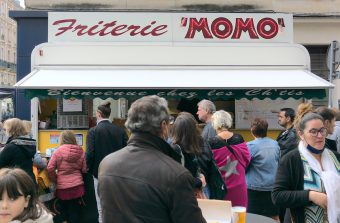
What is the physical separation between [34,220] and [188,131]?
78.4 inches

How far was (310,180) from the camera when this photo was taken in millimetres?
3322

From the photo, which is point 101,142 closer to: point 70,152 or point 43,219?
point 70,152

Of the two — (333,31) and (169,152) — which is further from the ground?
(333,31)

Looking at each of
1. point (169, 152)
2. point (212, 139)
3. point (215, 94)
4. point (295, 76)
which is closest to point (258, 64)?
point (295, 76)

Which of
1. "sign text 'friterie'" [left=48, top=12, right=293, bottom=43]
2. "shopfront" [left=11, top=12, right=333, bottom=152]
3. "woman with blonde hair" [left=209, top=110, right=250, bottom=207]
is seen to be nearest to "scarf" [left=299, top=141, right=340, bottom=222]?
"woman with blonde hair" [left=209, top=110, right=250, bottom=207]

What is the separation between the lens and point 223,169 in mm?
5168

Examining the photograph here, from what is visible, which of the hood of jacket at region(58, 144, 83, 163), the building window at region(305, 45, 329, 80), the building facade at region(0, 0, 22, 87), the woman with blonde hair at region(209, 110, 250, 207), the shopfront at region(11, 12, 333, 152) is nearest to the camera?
the woman with blonde hair at region(209, 110, 250, 207)

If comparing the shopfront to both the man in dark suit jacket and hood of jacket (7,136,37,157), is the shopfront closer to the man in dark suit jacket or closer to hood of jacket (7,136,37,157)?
the man in dark suit jacket

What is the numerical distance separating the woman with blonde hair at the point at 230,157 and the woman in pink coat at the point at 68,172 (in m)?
2.37

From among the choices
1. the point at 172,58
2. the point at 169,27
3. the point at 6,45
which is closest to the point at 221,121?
the point at 172,58

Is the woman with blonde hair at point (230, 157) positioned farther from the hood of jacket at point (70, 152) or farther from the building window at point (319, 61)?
the building window at point (319, 61)

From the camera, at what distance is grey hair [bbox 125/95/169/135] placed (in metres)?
2.49

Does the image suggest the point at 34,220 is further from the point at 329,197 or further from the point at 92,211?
the point at 92,211

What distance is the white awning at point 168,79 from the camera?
7.77 metres
